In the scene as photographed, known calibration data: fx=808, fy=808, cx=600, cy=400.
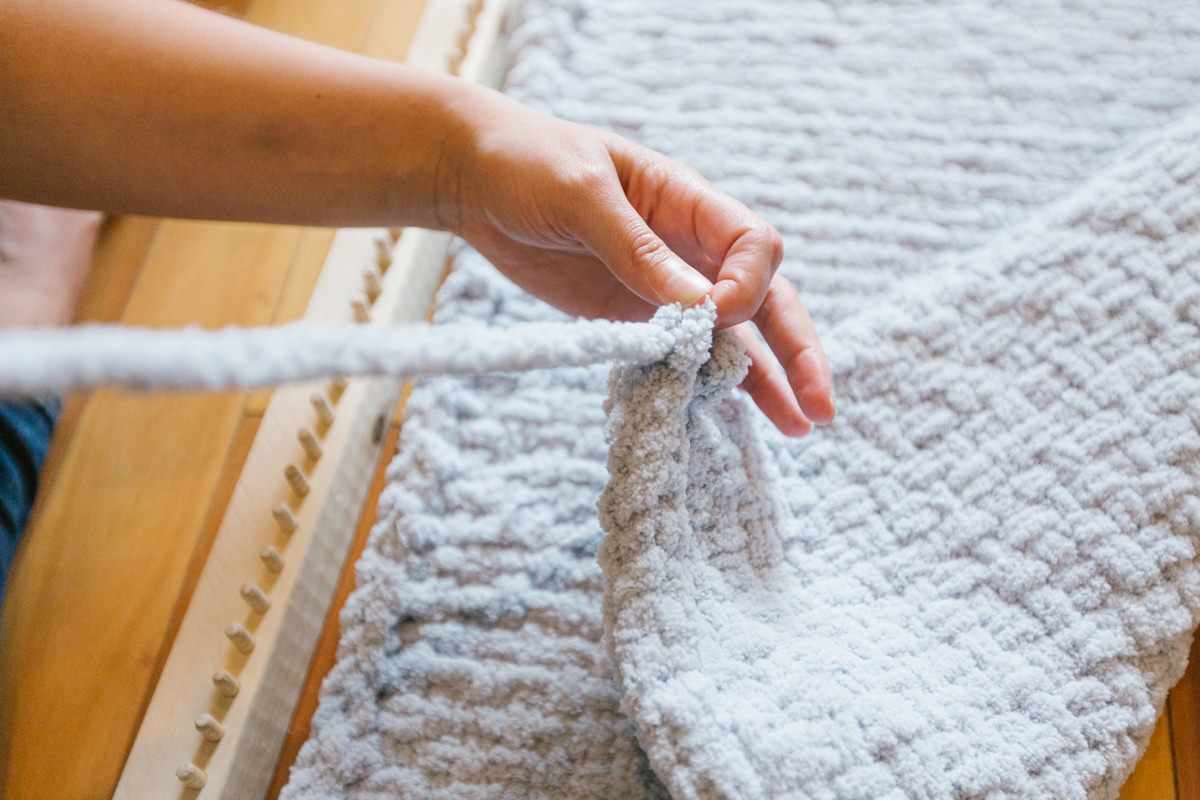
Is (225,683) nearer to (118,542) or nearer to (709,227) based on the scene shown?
(118,542)

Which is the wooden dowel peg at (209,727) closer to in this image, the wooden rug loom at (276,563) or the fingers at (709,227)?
the wooden rug loom at (276,563)

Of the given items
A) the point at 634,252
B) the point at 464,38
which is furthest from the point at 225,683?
the point at 464,38

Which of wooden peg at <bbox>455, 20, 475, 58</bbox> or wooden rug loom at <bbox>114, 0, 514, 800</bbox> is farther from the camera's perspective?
wooden peg at <bbox>455, 20, 475, 58</bbox>

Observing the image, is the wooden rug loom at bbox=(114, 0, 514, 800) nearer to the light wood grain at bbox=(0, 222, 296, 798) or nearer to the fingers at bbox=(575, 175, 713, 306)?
the light wood grain at bbox=(0, 222, 296, 798)

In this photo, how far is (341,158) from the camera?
0.50 meters

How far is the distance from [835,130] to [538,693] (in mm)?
469

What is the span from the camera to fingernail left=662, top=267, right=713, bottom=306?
0.41 meters

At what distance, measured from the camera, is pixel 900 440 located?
0.51 metres

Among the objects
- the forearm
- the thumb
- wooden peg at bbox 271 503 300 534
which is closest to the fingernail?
the thumb

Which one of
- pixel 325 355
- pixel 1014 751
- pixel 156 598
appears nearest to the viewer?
pixel 325 355

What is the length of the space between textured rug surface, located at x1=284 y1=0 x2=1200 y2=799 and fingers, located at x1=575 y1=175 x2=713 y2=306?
4 cm

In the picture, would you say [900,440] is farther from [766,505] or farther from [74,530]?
[74,530]

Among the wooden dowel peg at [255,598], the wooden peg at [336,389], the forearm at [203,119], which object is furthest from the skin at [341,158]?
the wooden dowel peg at [255,598]

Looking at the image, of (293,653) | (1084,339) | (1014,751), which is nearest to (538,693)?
(293,653)
